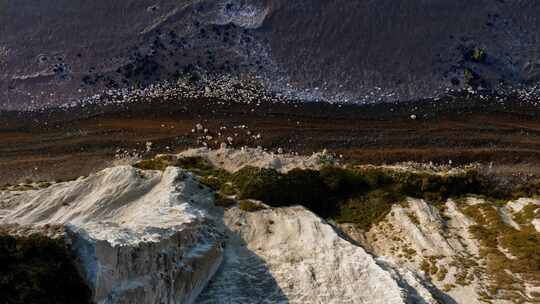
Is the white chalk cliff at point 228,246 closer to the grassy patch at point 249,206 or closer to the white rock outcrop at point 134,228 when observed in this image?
the white rock outcrop at point 134,228

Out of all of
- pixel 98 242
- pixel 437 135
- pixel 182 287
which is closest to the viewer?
pixel 98 242

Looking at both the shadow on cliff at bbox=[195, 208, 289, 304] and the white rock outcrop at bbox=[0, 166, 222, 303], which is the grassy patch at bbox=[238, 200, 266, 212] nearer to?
the white rock outcrop at bbox=[0, 166, 222, 303]

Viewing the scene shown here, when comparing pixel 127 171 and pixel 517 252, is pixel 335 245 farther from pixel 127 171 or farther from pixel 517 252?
pixel 127 171

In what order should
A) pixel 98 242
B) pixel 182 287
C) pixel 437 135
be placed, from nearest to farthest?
pixel 98 242 < pixel 182 287 < pixel 437 135

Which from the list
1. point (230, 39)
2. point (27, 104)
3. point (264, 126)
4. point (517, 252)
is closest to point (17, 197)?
point (27, 104)

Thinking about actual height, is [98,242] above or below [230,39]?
below

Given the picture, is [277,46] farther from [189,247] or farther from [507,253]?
[507,253]

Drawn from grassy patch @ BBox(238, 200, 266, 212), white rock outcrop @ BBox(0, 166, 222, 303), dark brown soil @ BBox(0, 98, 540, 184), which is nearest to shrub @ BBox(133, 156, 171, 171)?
dark brown soil @ BBox(0, 98, 540, 184)
